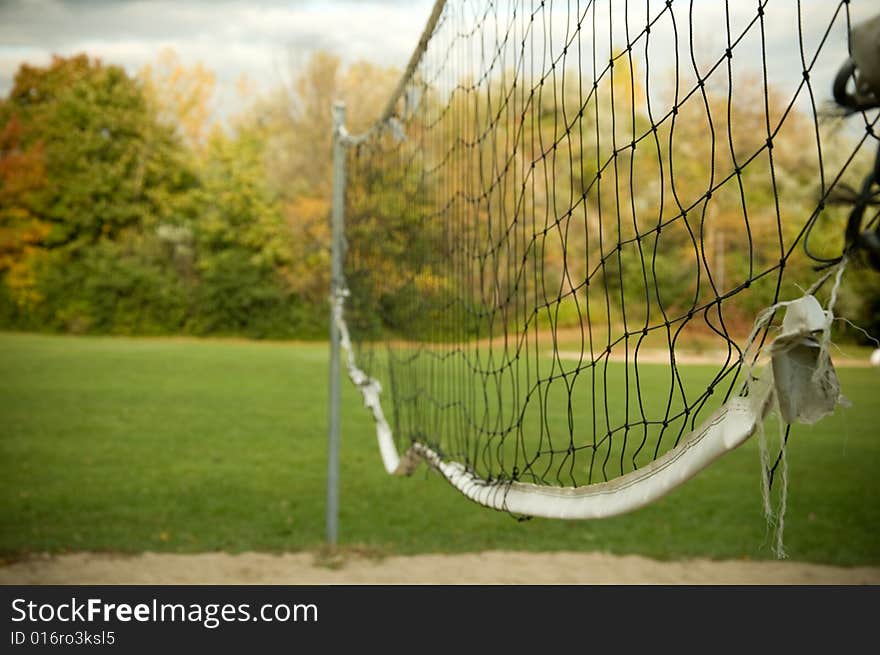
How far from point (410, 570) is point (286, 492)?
229cm

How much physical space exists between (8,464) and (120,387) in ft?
18.0

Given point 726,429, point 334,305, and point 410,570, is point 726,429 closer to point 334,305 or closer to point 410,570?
point 410,570

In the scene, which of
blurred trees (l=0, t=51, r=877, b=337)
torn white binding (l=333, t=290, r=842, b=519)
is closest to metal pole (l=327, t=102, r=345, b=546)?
torn white binding (l=333, t=290, r=842, b=519)

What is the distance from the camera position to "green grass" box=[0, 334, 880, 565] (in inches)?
222

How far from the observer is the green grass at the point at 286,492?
565cm

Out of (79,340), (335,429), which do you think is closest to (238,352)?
(79,340)

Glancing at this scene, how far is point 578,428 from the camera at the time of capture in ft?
A: 32.6

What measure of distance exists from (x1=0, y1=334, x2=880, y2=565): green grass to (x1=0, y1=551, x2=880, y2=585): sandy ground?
196mm

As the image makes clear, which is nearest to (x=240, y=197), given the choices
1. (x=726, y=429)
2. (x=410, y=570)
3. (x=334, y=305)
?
(x=334, y=305)

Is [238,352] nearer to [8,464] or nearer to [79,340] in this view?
[79,340]

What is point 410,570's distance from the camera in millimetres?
4984

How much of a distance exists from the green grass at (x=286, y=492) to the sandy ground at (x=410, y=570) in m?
0.20

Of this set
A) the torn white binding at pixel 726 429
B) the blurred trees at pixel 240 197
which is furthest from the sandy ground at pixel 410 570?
the blurred trees at pixel 240 197

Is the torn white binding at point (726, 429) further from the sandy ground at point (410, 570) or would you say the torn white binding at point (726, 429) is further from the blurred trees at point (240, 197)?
the blurred trees at point (240, 197)
